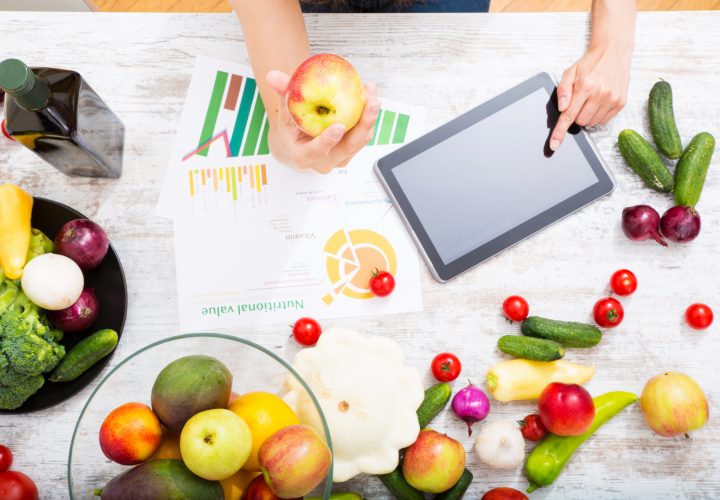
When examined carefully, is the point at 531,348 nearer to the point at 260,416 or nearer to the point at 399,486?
the point at 399,486

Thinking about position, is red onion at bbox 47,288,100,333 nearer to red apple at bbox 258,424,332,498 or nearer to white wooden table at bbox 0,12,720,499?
white wooden table at bbox 0,12,720,499

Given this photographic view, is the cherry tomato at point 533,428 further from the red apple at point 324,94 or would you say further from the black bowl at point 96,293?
the black bowl at point 96,293

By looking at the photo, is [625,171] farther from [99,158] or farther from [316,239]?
[99,158]

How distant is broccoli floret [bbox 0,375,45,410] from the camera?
794 mm

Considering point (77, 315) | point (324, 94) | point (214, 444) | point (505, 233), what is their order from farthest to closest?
point (505, 233)
point (77, 315)
point (324, 94)
point (214, 444)

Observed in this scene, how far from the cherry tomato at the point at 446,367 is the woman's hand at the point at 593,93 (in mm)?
368

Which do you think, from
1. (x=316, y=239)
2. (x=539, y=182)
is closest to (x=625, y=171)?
(x=539, y=182)

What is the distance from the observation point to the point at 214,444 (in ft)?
1.95

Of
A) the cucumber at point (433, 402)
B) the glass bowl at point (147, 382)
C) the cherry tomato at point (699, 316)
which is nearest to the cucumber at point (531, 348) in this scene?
the cucumber at point (433, 402)

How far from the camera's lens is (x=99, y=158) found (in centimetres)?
88

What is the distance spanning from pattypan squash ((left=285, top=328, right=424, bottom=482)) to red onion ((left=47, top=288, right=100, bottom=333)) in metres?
0.30

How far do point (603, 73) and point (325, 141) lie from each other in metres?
0.48

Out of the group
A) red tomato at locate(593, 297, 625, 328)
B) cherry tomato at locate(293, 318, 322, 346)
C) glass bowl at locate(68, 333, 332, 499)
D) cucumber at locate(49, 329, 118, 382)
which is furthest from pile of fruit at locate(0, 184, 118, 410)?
red tomato at locate(593, 297, 625, 328)

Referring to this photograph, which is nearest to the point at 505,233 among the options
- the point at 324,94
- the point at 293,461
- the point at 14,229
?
the point at 324,94
